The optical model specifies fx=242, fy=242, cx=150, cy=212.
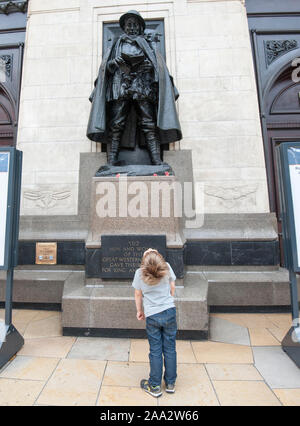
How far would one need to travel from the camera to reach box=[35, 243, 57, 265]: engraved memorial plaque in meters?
4.87

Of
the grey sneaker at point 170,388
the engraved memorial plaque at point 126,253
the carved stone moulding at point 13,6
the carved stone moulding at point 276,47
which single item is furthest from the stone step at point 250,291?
the carved stone moulding at point 13,6

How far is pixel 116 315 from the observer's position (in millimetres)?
3328

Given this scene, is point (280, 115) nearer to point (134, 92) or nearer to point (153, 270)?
point (134, 92)

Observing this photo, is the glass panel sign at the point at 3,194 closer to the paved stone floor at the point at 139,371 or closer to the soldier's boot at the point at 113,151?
the paved stone floor at the point at 139,371

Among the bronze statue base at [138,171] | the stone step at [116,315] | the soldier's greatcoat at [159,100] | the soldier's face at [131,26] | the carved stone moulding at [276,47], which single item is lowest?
the stone step at [116,315]

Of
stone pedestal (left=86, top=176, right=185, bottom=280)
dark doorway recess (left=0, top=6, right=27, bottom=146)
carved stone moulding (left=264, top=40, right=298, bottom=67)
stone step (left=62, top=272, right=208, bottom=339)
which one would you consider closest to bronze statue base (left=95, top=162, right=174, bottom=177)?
stone pedestal (left=86, top=176, right=185, bottom=280)

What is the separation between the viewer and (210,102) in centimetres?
564

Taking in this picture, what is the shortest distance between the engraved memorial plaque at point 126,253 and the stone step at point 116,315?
0.40 m

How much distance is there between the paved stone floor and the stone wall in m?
2.75

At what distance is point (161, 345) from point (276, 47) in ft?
26.3

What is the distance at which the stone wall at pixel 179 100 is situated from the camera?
5367mm

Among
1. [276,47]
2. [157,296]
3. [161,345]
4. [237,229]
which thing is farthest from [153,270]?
[276,47]

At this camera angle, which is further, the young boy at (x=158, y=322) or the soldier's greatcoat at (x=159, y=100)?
the soldier's greatcoat at (x=159, y=100)

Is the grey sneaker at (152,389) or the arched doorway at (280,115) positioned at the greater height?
the arched doorway at (280,115)
